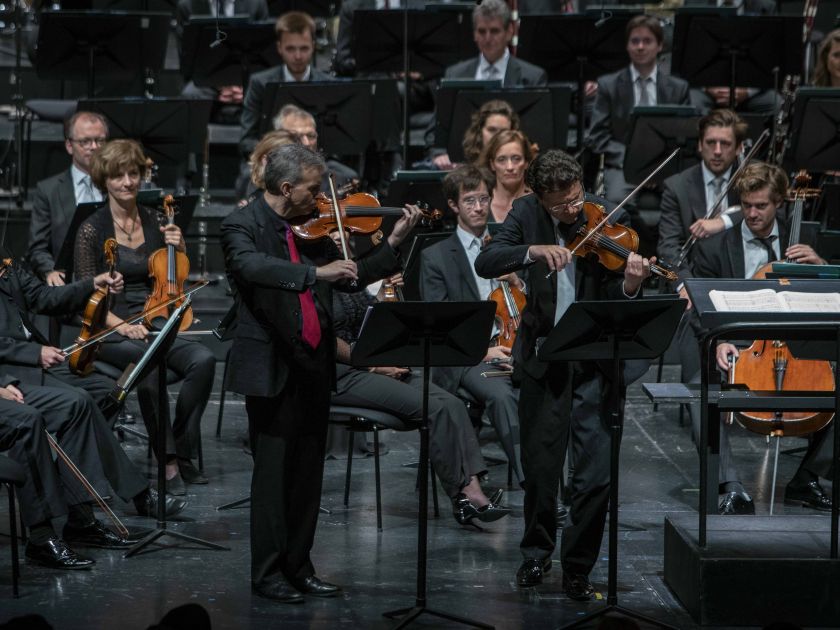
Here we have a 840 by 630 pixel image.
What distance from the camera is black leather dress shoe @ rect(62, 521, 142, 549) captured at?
17.8 feet

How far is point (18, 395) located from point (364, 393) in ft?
4.80

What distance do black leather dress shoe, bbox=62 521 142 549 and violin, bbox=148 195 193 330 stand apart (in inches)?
48.7

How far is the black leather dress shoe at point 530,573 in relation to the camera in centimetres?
500

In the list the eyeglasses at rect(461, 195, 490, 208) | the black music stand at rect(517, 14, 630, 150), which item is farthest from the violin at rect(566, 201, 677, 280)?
the black music stand at rect(517, 14, 630, 150)

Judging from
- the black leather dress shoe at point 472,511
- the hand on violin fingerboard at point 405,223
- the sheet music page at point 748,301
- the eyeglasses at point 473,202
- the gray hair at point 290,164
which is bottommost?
the black leather dress shoe at point 472,511

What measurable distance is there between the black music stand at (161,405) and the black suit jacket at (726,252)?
2663 millimetres

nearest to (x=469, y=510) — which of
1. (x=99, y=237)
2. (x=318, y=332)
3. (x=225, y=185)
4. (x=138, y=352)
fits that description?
(x=318, y=332)

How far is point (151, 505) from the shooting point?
5852mm

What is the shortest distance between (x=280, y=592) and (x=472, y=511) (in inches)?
45.7

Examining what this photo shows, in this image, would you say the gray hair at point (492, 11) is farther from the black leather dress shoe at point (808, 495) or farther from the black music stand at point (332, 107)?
the black leather dress shoe at point (808, 495)

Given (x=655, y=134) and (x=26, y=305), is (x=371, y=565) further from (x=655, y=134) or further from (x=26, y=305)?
(x=655, y=134)

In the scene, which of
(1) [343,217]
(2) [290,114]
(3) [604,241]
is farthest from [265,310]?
(2) [290,114]

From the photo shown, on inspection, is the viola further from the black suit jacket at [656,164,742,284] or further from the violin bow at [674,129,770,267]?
the black suit jacket at [656,164,742,284]

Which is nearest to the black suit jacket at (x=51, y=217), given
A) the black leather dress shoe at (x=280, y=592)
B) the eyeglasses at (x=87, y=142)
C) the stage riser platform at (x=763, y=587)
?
the eyeglasses at (x=87, y=142)
